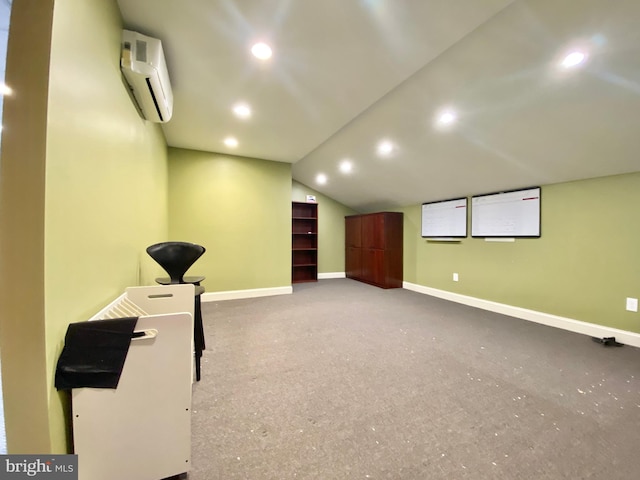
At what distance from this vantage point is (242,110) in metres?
2.59

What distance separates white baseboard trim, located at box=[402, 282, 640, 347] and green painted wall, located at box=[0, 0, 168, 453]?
4.32 metres

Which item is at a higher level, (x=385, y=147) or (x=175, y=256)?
(x=385, y=147)

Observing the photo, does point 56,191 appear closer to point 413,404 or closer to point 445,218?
point 413,404

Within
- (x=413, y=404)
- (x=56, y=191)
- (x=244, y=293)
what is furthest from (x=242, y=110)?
(x=413, y=404)

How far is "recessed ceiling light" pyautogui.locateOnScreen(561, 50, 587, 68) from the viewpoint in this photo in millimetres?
1584

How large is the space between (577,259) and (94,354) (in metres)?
4.25

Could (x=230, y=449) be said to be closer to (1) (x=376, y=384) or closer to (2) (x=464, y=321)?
(1) (x=376, y=384)

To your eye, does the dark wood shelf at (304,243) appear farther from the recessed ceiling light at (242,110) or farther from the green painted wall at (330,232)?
the recessed ceiling light at (242,110)

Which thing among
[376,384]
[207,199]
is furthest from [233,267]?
[376,384]

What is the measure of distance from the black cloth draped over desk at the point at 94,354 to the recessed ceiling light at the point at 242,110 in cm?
232

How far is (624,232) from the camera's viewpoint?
243 centimetres

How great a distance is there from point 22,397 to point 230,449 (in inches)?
34.1

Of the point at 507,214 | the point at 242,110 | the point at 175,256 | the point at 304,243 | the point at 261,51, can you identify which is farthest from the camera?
the point at 304,243

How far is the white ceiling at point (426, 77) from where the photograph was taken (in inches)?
56.6
